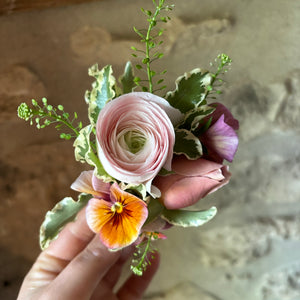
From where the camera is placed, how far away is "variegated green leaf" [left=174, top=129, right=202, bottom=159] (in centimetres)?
51

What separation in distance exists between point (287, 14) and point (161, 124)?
0.51m

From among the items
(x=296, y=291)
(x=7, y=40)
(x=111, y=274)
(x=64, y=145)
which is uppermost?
(x=7, y=40)

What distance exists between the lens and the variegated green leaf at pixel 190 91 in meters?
0.52

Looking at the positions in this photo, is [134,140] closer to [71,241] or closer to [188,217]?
[188,217]

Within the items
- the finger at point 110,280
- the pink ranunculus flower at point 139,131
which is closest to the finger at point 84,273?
the finger at point 110,280

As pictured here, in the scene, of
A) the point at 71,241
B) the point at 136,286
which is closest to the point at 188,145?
the point at 71,241

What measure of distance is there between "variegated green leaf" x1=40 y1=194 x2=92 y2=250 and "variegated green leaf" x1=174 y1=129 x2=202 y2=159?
17 centimetres

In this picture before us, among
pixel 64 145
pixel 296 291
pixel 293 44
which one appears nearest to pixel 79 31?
pixel 64 145

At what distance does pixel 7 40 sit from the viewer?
0.79m

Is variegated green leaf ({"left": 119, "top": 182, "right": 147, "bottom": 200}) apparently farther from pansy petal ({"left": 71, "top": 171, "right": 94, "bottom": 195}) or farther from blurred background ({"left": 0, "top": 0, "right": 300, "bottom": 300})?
blurred background ({"left": 0, "top": 0, "right": 300, "bottom": 300})

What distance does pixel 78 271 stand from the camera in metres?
0.61

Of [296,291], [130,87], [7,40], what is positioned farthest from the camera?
[296,291]

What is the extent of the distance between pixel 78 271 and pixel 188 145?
290 mm

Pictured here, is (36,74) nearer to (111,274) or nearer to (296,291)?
(111,274)
